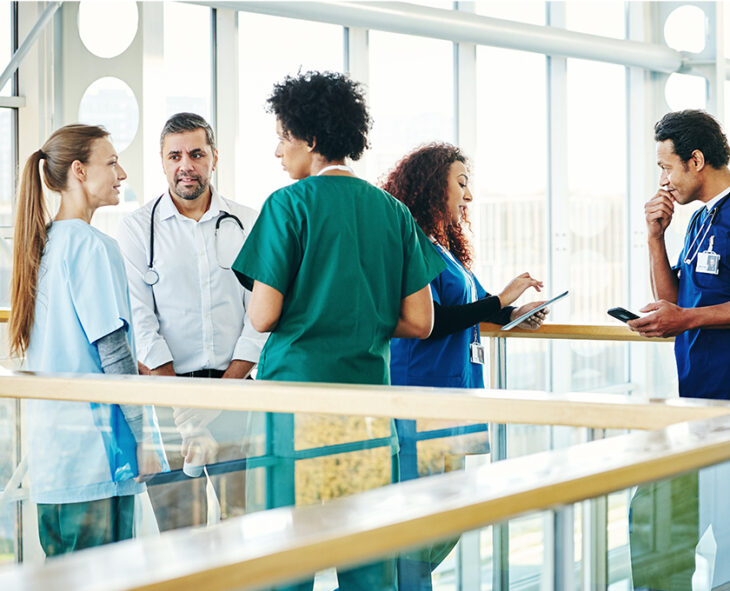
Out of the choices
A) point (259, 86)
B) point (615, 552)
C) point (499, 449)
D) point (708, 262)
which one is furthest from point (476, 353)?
point (259, 86)

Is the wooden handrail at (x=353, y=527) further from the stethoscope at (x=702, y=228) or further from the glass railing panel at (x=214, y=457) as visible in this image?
the stethoscope at (x=702, y=228)

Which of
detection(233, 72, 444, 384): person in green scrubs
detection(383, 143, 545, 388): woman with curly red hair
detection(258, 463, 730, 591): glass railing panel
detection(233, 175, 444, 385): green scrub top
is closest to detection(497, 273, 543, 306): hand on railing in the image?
detection(383, 143, 545, 388): woman with curly red hair

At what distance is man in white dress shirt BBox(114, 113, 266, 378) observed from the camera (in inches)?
107

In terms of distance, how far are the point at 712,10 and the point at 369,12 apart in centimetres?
354

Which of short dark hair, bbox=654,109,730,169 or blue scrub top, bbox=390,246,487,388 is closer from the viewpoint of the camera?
short dark hair, bbox=654,109,730,169

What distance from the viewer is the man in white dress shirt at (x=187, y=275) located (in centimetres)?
272

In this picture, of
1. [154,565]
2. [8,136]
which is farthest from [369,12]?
[154,565]

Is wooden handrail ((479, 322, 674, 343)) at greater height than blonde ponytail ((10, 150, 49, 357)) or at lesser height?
lesser

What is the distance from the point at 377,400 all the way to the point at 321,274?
0.54 meters

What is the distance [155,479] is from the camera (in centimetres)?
198

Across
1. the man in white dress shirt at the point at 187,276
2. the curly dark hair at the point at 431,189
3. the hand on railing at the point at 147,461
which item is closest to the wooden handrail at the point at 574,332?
the curly dark hair at the point at 431,189

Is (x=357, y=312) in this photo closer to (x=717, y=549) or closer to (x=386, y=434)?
(x=386, y=434)

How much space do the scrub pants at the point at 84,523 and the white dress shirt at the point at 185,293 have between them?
64 centimetres

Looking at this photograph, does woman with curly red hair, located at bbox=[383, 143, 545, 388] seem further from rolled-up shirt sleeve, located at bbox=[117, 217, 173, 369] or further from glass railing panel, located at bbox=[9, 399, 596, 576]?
glass railing panel, located at bbox=[9, 399, 596, 576]
